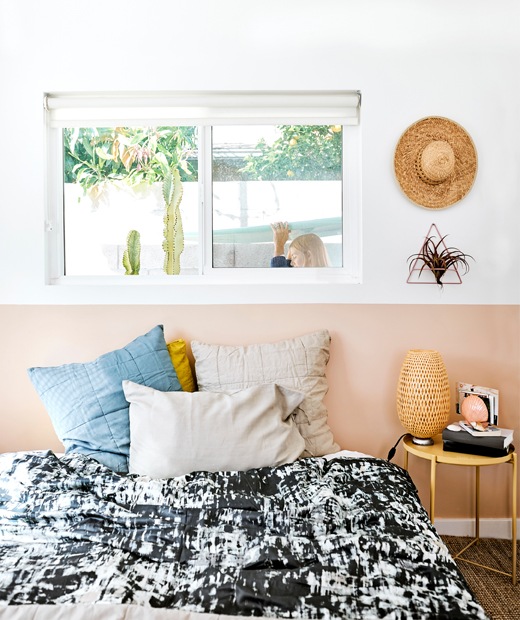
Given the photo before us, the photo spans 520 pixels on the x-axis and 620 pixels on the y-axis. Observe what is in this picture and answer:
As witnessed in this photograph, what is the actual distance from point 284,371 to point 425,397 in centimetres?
59

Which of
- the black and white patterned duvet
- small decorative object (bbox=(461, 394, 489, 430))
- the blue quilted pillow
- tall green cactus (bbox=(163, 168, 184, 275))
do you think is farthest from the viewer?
tall green cactus (bbox=(163, 168, 184, 275))

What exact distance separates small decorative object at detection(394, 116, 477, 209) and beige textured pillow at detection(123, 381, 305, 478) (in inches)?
44.5

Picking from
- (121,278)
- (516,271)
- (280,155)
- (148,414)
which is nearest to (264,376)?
(148,414)

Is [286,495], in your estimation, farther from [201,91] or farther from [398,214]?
[201,91]

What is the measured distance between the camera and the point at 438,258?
248 centimetres

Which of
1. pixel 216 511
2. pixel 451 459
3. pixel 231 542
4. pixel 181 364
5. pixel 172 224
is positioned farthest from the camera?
pixel 172 224

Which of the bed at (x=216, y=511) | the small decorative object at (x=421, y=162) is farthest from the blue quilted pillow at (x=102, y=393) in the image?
the small decorative object at (x=421, y=162)

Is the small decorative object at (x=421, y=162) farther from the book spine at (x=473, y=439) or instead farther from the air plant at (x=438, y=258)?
the book spine at (x=473, y=439)

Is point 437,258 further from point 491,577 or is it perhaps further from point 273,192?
point 491,577

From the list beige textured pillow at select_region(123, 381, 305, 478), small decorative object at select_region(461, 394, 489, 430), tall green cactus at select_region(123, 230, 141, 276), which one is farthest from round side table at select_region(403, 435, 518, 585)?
A: tall green cactus at select_region(123, 230, 141, 276)

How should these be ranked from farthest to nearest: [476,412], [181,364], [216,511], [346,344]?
[346,344] < [181,364] < [476,412] < [216,511]

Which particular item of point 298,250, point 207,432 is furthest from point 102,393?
point 298,250

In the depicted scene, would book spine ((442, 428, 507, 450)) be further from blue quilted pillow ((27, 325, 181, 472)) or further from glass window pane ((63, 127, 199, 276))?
glass window pane ((63, 127, 199, 276))

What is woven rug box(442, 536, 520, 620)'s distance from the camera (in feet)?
6.72
